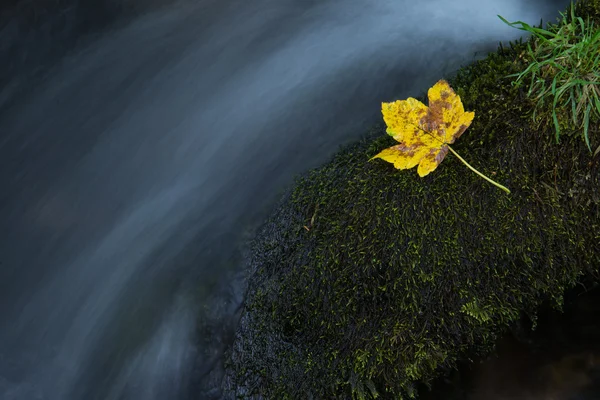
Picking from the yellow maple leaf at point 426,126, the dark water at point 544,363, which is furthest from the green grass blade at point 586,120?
the dark water at point 544,363

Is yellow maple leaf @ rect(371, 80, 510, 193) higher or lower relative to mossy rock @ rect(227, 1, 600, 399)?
higher

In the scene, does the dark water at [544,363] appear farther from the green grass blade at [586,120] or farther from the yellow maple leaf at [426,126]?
the yellow maple leaf at [426,126]

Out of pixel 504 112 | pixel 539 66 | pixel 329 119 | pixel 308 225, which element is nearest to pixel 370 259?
pixel 308 225

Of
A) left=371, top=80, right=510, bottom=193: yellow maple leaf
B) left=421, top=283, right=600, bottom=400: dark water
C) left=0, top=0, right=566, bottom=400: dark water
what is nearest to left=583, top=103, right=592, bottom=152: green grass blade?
left=371, top=80, right=510, bottom=193: yellow maple leaf

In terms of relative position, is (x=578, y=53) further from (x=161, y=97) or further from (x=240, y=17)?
(x=161, y=97)

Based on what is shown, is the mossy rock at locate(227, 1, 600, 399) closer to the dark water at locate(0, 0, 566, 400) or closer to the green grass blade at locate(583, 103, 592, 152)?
the green grass blade at locate(583, 103, 592, 152)

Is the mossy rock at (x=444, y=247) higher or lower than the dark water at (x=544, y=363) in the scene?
higher
